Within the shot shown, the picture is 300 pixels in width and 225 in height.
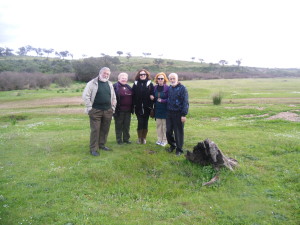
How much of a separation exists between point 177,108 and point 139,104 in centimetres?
155

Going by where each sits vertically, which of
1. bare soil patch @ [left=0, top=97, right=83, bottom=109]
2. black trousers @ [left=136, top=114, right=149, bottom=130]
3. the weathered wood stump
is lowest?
bare soil patch @ [left=0, top=97, right=83, bottom=109]

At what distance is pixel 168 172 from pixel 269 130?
7.54m

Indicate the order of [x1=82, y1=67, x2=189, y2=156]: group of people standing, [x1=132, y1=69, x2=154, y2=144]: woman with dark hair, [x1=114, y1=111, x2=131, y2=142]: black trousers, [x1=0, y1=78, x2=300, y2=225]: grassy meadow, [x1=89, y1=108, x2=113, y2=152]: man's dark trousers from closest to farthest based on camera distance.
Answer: [x1=0, y1=78, x2=300, y2=225]: grassy meadow → [x1=82, y1=67, x2=189, y2=156]: group of people standing → [x1=89, y1=108, x2=113, y2=152]: man's dark trousers → [x1=132, y1=69, x2=154, y2=144]: woman with dark hair → [x1=114, y1=111, x2=131, y2=142]: black trousers

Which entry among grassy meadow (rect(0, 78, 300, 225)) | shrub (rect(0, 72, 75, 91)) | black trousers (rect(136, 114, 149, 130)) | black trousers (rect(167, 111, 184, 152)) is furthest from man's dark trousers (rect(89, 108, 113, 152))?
shrub (rect(0, 72, 75, 91))

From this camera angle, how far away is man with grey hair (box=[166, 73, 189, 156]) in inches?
307

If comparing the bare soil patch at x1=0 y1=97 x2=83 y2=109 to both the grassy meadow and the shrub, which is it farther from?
the shrub

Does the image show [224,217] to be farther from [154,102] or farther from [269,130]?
[269,130]

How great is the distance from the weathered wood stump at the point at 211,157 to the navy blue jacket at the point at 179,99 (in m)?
1.18

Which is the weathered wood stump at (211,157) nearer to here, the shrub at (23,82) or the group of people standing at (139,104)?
the group of people standing at (139,104)

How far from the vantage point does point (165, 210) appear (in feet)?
17.4

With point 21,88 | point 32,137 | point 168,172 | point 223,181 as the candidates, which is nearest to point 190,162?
point 168,172

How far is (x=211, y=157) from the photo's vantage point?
7004mm

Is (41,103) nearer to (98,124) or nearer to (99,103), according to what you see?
(98,124)

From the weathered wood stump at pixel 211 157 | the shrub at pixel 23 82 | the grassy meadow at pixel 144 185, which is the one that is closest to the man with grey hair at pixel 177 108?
the grassy meadow at pixel 144 185
